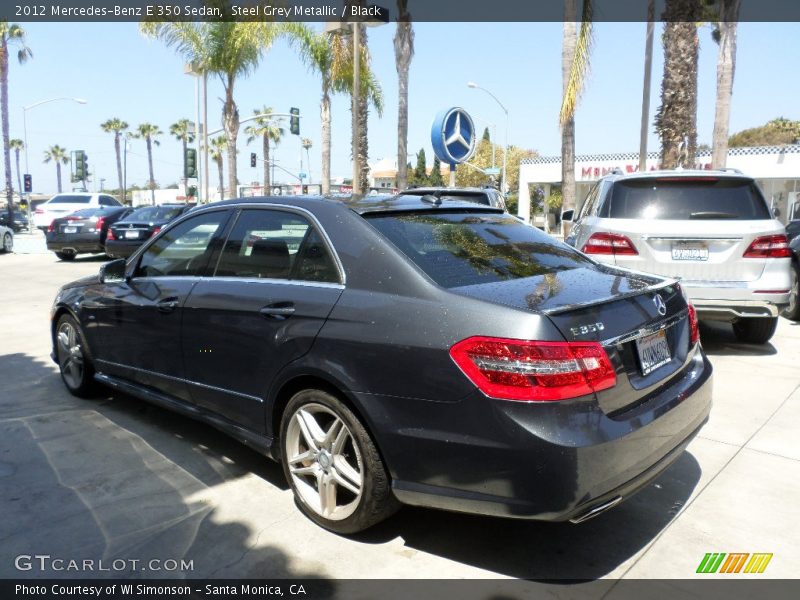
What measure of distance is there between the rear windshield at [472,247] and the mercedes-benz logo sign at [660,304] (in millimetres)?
495

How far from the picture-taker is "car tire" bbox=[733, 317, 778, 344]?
6699mm

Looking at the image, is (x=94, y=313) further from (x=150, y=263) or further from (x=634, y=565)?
(x=634, y=565)

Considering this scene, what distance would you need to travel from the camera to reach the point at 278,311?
126 inches

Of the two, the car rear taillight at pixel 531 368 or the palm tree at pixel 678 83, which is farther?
the palm tree at pixel 678 83

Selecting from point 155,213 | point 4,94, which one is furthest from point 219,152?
point 155,213

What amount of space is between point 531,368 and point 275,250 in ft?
5.60

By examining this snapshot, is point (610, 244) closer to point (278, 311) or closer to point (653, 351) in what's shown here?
point (653, 351)

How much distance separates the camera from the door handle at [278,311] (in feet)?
10.4

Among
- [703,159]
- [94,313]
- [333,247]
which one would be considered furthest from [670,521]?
[703,159]

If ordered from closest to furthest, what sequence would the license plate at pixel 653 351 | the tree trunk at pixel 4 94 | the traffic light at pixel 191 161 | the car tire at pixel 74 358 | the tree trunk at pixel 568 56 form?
1. the license plate at pixel 653 351
2. the car tire at pixel 74 358
3. the tree trunk at pixel 568 56
4. the traffic light at pixel 191 161
5. the tree trunk at pixel 4 94

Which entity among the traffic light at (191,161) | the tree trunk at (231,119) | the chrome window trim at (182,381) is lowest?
the chrome window trim at (182,381)

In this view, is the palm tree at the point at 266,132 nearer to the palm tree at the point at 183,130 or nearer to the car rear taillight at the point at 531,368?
the palm tree at the point at 183,130

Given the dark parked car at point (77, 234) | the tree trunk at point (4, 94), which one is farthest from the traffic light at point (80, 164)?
the dark parked car at point (77, 234)

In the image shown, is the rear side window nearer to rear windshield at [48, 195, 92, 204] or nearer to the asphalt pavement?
the asphalt pavement
